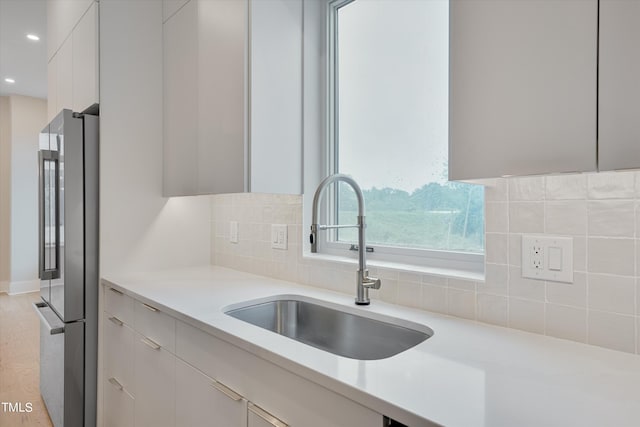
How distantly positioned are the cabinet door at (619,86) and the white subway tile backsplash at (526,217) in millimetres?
396

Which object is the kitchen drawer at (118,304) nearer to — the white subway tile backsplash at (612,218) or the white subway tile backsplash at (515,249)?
the white subway tile backsplash at (515,249)

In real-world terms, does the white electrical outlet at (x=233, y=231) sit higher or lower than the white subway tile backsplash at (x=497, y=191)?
lower

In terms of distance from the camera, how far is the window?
1.48 meters

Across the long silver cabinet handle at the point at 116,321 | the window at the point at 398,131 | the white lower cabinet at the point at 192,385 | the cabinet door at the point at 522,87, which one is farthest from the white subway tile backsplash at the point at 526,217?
the long silver cabinet handle at the point at 116,321

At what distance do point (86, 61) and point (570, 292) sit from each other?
232 centimetres

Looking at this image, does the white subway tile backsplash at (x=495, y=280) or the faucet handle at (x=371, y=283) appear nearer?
the white subway tile backsplash at (x=495, y=280)

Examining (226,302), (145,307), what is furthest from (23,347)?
(226,302)

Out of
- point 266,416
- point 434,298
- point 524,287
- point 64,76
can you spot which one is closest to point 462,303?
point 434,298

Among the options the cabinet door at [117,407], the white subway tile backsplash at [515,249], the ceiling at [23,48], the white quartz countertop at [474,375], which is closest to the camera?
the white quartz countertop at [474,375]

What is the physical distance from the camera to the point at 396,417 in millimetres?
694

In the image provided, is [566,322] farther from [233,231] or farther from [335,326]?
[233,231]

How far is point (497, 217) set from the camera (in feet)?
3.89

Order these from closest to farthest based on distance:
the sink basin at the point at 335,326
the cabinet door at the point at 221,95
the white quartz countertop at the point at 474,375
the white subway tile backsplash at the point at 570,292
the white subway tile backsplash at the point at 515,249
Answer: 1. the white quartz countertop at the point at 474,375
2. the white subway tile backsplash at the point at 570,292
3. the white subway tile backsplash at the point at 515,249
4. the sink basin at the point at 335,326
5. the cabinet door at the point at 221,95

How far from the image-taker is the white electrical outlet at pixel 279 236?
1906mm
